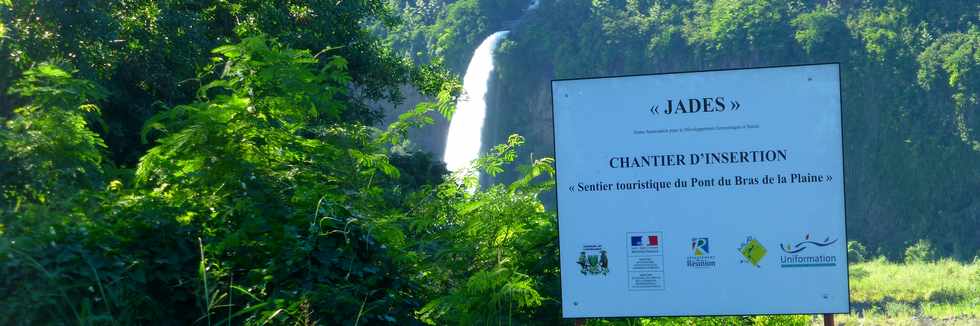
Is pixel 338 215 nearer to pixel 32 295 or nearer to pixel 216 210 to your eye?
pixel 216 210

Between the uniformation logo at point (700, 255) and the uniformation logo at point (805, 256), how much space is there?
0.34 meters

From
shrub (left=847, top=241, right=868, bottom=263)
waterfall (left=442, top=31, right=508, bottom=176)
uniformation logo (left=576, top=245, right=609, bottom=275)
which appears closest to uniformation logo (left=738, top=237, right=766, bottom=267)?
uniformation logo (left=576, top=245, right=609, bottom=275)

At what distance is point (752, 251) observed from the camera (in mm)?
5660

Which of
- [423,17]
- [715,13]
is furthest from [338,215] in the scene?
[423,17]

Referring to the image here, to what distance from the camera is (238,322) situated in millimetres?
5770

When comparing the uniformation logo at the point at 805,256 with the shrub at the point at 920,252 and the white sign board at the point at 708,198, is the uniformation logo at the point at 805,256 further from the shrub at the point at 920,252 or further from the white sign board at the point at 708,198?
the shrub at the point at 920,252

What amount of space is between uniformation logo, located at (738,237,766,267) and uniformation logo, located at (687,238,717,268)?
0.15m

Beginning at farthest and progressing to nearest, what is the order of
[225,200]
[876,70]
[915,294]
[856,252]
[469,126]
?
1. [876,70]
2. [469,126]
3. [856,252]
4. [915,294]
5. [225,200]

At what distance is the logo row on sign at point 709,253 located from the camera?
18.4ft

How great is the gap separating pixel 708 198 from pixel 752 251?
1.10 feet

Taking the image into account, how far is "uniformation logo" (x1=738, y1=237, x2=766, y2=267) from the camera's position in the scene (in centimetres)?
565

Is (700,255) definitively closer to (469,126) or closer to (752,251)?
(752,251)

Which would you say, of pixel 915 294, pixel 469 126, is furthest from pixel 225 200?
pixel 469 126

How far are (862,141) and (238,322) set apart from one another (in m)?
52.1
